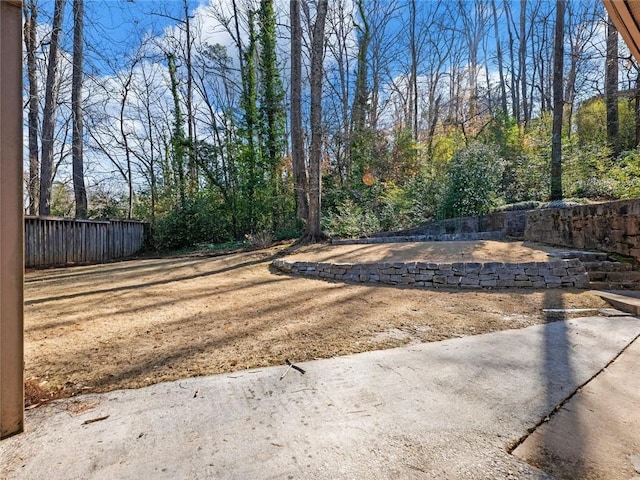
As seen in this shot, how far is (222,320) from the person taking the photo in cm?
303

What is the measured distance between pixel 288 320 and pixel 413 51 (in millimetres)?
18218

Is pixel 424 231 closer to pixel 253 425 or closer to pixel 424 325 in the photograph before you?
pixel 424 325

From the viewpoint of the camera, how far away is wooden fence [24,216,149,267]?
7422 millimetres

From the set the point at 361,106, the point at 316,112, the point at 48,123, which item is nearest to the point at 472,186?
the point at 316,112

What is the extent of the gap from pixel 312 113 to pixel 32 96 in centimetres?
583

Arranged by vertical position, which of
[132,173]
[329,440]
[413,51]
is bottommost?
[329,440]

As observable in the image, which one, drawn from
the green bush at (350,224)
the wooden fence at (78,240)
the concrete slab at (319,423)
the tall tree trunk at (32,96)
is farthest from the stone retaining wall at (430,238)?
the tall tree trunk at (32,96)

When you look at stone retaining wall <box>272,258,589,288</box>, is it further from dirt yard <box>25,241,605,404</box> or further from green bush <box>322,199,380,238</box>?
green bush <box>322,199,380,238</box>

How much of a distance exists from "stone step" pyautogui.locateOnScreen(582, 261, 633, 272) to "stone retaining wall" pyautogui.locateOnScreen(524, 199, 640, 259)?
244 mm

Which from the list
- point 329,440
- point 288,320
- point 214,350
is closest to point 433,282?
point 288,320

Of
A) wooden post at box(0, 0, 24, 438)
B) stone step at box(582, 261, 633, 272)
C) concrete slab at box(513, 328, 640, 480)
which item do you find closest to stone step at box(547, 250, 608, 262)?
stone step at box(582, 261, 633, 272)

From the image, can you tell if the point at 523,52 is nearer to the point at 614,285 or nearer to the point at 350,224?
the point at 350,224

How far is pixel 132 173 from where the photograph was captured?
14.2m

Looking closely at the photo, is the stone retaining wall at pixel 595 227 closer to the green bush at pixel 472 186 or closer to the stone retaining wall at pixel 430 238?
the stone retaining wall at pixel 430 238
